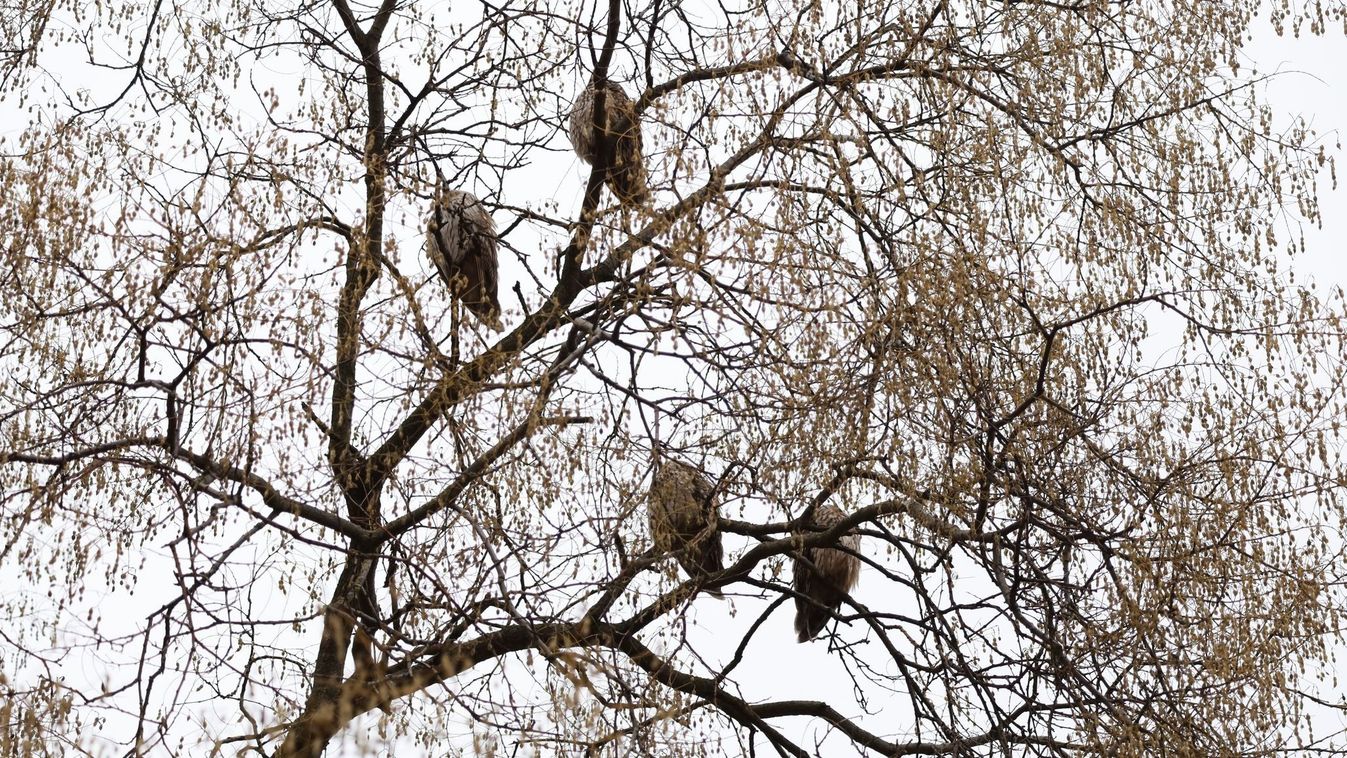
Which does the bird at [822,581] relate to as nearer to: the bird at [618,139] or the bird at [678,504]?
the bird at [678,504]

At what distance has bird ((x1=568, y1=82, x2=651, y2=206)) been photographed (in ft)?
17.4

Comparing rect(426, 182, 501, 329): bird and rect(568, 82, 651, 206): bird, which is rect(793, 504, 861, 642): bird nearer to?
rect(426, 182, 501, 329): bird

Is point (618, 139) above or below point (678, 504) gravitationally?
above

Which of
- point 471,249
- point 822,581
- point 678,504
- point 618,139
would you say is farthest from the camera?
point 822,581

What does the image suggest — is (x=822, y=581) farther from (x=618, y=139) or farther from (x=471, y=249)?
(x=618, y=139)

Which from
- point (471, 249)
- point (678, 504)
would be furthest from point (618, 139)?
point (678, 504)

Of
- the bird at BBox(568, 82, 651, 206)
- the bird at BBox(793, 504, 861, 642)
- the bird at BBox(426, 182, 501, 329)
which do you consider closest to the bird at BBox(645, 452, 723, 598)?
the bird at BBox(568, 82, 651, 206)

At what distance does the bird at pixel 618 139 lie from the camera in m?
5.31

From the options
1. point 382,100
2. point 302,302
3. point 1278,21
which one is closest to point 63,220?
point 302,302

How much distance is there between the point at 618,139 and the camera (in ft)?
20.3

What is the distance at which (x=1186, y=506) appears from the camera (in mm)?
4902

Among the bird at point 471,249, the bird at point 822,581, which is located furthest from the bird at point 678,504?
the bird at point 822,581

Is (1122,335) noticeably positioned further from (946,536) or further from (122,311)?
(122,311)

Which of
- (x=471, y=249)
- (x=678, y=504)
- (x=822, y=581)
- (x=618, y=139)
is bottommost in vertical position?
(x=678, y=504)
